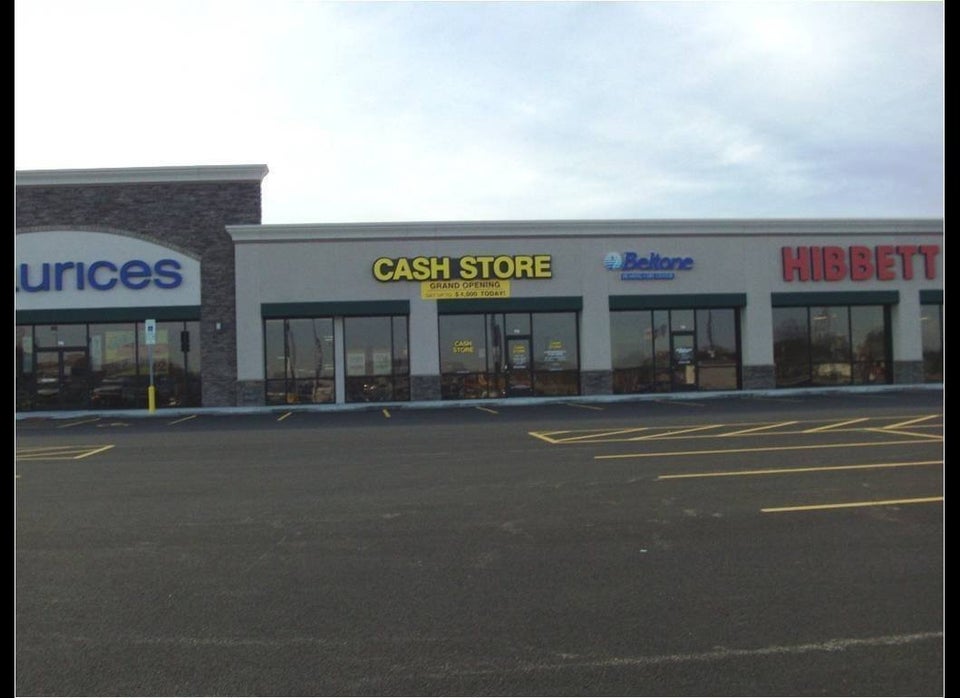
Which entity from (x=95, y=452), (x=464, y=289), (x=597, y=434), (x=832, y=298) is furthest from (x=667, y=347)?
(x=95, y=452)

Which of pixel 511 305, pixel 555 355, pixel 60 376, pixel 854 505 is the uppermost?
pixel 511 305

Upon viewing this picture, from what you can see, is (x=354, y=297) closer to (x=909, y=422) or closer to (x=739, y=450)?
(x=739, y=450)

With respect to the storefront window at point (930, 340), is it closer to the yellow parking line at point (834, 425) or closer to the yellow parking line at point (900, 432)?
the yellow parking line at point (834, 425)

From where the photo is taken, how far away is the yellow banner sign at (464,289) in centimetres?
2430

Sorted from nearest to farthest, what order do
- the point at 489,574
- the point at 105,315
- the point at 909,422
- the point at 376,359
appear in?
1. the point at 489,574
2. the point at 909,422
3. the point at 105,315
4. the point at 376,359

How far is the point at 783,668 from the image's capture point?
368cm

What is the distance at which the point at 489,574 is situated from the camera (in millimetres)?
5297

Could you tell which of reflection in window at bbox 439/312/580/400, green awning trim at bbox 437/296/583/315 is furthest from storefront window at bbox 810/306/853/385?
green awning trim at bbox 437/296/583/315

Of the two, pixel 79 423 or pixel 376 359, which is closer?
pixel 79 423

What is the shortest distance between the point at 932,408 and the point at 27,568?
20.0 metres

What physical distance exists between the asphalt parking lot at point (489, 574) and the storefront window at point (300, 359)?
12.9 metres

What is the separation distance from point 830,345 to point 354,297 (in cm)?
1795
